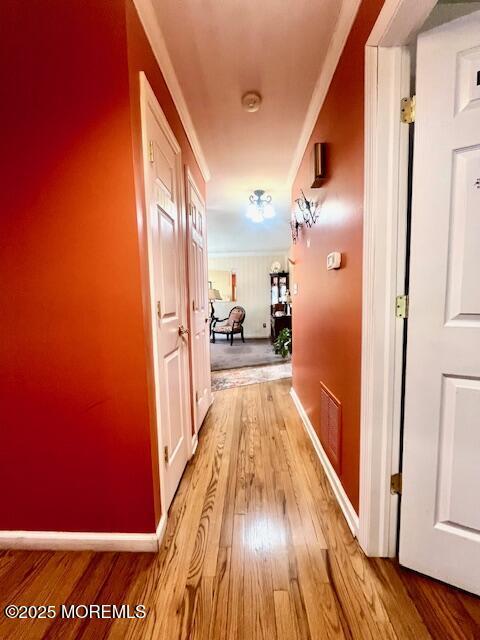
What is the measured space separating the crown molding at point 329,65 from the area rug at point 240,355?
3216 millimetres

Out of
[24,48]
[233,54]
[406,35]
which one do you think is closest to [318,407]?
[406,35]

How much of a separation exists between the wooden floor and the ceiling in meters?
2.36

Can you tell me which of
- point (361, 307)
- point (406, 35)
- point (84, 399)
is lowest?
point (84, 399)

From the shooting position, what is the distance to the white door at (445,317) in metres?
0.93

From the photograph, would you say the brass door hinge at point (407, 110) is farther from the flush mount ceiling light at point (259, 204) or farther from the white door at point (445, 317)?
the flush mount ceiling light at point (259, 204)

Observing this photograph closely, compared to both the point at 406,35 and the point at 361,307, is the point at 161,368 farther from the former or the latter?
the point at 406,35

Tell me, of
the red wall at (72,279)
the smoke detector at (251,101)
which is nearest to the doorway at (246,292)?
the smoke detector at (251,101)

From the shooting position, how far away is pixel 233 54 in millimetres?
1444

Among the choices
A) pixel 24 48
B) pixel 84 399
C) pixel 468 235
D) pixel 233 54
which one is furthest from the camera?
pixel 233 54

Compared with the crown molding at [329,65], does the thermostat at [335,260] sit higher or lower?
lower

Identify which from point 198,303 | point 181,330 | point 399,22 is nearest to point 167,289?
point 181,330

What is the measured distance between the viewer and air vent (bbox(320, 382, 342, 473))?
1528mm

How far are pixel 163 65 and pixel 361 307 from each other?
1608 millimetres

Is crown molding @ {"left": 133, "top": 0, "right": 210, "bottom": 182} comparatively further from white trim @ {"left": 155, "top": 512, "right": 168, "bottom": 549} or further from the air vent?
white trim @ {"left": 155, "top": 512, "right": 168, "bottom": 549}
